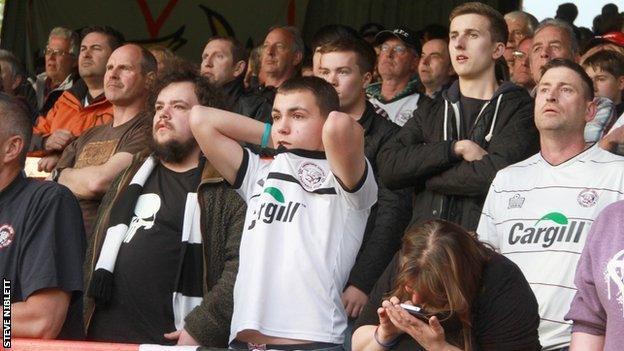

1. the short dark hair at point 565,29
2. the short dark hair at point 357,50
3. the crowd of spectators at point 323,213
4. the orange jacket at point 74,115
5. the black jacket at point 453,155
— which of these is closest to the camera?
the crowd of spectators at point 323,213

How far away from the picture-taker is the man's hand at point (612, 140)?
5.96 meters

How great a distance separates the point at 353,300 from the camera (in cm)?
546

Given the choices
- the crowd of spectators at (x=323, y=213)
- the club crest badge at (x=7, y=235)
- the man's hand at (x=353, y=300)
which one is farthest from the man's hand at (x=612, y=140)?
the club crest badge at (x=7, y=235)

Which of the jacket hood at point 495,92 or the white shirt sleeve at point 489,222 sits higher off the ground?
the jacket hood at point 495,92

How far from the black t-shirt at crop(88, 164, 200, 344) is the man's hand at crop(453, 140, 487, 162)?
4.53ft

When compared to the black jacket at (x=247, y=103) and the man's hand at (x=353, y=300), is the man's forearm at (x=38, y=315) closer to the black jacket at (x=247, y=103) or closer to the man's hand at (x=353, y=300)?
the man's hand at (x=353, y=300)

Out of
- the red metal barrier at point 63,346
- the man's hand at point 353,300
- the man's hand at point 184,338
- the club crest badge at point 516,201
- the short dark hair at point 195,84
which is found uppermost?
the short dark hair at point 195,84

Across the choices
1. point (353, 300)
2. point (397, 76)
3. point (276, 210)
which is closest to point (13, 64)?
point (397, 76)

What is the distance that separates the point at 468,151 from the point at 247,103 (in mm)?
2439

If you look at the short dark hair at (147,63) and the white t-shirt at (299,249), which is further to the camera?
the short dark hair at (147,63)

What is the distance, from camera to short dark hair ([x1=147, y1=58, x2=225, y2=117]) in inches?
244

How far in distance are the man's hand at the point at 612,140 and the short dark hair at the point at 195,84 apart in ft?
6.47

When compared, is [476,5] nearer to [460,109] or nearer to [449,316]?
[460,109]

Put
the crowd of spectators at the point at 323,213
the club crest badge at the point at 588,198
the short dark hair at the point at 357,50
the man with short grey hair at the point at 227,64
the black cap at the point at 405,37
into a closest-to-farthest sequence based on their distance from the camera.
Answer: the crowd of spectators at the point at 323,213 < the club crest badge at the point at 588,198 < the short dark hair at the point at 357,50 < the man with short grey hair at the point at 227,64 < the black cap at the point at 405,37
